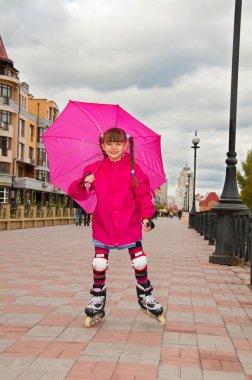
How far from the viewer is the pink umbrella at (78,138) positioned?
4285 mm

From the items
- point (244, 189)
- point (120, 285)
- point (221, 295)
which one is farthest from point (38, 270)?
point (244, 189)

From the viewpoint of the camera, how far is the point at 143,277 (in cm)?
418

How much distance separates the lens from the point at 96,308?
409cm

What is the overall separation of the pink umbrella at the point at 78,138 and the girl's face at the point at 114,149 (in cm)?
20

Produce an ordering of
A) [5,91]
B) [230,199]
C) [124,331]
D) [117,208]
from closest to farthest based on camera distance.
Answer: [124,331]
[117,208]
[230,199]
[5,91]

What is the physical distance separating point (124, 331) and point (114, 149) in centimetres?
163

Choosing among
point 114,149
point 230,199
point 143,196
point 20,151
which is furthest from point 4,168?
point 143,196

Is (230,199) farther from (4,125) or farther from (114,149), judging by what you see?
(4,125)

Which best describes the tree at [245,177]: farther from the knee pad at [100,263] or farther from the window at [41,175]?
the knee pad at [100,263]

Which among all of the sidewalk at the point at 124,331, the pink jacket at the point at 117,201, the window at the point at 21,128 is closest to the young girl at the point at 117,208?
the pink jacket at the point at 117,201

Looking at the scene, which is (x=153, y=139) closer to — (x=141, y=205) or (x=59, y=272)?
(x=141, y=205)

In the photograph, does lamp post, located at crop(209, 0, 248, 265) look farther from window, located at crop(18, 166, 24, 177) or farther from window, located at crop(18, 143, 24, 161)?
window, located at crop(18, 166, 24, 177)

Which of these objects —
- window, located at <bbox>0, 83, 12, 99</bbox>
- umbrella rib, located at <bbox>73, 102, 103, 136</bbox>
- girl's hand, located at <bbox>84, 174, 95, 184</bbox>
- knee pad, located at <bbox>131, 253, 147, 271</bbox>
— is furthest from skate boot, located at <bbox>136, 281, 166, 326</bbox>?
window, located at <bbox>0, 83, 12, 99</bbox>

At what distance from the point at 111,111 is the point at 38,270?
4303 mm
